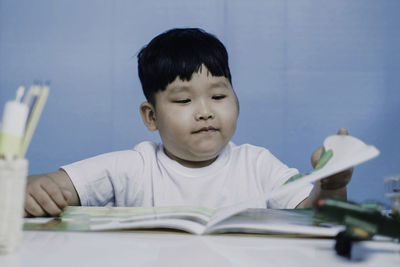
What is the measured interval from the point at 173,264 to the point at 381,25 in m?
2.32

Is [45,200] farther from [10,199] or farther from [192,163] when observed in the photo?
[192,163]

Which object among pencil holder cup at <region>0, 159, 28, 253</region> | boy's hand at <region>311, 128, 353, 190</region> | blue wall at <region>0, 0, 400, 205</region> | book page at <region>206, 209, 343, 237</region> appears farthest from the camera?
blue wall at <region>0, 0, 400, 205</region>

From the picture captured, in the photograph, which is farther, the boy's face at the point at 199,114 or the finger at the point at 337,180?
the boy's face at the point at 199,114

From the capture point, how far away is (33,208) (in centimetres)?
62

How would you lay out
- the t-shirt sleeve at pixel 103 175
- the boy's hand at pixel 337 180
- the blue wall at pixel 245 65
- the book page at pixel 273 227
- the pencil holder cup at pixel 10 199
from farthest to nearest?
the blue wall at pixel 245 65
the t-shirt sleeve at pixel 103 175
the boy's hand at pixel 337 180
the book page at pixel 273 227
the pencil holder cup at pixel 10 199

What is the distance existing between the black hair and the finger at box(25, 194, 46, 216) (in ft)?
1.40

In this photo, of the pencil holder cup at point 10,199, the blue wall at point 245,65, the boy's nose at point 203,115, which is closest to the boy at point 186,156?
the boy's nose at point 203,115

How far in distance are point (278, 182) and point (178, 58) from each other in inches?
13.8

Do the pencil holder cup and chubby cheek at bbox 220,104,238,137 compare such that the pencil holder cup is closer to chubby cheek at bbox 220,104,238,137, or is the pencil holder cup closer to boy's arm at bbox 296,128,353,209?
boy's arm at bbox 296,128,353,209

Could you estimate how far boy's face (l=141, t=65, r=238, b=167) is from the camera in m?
0.91

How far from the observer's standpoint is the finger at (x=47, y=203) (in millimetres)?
615

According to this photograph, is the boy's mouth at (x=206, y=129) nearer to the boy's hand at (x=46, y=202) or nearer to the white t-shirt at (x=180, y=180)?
the white t-shirt at (x=180, y=180)

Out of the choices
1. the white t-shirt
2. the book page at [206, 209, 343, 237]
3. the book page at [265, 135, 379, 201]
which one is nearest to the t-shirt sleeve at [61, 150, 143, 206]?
the white t-shirt

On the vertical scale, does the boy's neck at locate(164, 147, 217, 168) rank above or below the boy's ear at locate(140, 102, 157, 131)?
below
